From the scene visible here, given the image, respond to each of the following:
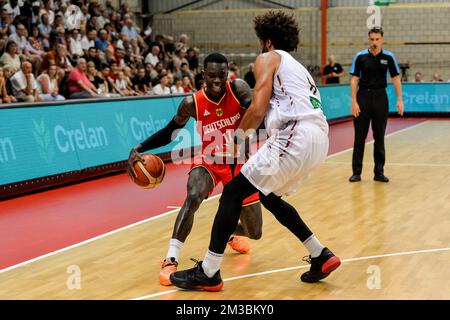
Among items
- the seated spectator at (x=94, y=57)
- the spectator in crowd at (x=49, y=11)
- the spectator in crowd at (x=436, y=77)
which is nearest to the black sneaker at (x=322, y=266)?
the seated spectator at (x=94, y=57)

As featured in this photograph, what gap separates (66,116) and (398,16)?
2015 centimetres

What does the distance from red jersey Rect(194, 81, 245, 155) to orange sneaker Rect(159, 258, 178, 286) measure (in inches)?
40.6

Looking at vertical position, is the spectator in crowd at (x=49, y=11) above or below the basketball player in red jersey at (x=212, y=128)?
above

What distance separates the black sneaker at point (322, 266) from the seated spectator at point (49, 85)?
9.73 meters

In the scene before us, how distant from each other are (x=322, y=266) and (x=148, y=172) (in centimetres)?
170

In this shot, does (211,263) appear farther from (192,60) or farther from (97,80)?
(192,60)

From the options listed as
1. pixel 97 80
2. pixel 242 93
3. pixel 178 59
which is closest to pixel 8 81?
pixel 97 80

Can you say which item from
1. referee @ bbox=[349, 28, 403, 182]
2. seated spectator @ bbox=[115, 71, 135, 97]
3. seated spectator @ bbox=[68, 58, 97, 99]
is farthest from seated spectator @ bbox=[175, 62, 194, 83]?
referee @ bbox=[349, 28, 403, 182]

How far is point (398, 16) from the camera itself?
28.4m

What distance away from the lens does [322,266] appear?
5754mm

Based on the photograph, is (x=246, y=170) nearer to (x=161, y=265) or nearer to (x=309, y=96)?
(x=309, y=96)

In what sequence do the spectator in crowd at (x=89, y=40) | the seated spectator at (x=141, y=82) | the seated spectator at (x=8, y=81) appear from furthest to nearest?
the spectator in crowd at (x=89, y=40) → the seated spectator at (x=141, y=82) → the seated spectator at (x=8, y=81)

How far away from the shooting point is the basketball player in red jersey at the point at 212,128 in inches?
244

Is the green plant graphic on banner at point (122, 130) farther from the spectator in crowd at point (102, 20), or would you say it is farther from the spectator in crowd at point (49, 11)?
the spectator in crowd at point (102, 20)
